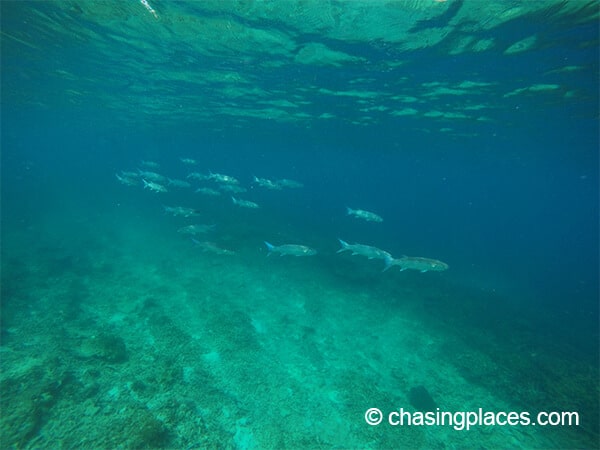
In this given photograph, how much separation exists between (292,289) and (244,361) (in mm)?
6207

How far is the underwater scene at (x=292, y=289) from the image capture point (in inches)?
273

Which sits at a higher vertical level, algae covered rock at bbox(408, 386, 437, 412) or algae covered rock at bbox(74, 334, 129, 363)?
algae covered rock at bbox(74, 334, 129, 363)

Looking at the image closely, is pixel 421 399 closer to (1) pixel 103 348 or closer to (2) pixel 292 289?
(2) pixel 292 289

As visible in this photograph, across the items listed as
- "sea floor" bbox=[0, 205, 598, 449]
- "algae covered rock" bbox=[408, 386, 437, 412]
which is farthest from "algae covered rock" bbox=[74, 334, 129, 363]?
"algae covered rock" bbox=[408, 386, 437, 412]

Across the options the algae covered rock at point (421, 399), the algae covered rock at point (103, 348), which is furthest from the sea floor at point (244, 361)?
the algae covered rock at point (421, 399)

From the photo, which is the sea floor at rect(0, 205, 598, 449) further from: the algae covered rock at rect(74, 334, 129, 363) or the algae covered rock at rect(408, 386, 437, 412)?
the algae covered rock at rect(408, 386, 437, 412)

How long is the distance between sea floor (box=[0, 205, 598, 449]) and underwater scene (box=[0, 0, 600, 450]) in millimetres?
63

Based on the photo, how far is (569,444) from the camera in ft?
23.3

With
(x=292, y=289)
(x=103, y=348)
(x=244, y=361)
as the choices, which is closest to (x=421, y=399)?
(x=244, y=361)

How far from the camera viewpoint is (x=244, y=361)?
344 inches

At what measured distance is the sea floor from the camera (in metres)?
6.35

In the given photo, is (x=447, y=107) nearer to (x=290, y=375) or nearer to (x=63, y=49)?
(x=290, y=375)

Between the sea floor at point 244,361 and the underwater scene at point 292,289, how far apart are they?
0.06m

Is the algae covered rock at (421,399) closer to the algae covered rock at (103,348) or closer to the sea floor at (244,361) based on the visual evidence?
the sea floor at (244,361)
